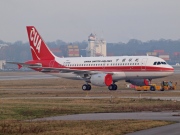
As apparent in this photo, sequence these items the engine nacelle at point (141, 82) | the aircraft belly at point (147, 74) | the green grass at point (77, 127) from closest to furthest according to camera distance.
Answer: the green grass at point (77, 127) < the aircraft belly at point (147, 74) < the engine nacelle at point (141, 82)

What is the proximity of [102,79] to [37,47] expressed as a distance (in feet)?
40.7

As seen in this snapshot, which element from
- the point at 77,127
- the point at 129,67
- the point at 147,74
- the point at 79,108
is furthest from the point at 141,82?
the point at 77,127

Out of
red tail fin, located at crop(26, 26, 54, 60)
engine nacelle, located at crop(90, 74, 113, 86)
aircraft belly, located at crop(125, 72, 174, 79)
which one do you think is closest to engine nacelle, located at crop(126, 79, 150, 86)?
aircraft belly, located at crop(125, 72, 174, 79)

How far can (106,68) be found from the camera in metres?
69.3

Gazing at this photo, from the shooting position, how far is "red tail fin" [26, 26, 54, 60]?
246ft

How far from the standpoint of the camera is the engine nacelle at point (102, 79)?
2643 inches

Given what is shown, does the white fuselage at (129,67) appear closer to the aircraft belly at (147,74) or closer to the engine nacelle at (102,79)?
the aircraft belly at (147,74)

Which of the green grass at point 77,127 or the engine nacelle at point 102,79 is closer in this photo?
the green grass at point 77,127

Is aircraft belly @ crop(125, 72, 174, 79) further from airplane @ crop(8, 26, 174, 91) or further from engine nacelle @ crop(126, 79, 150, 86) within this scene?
engine nacelle @ crop(126, 79, 150, 86)

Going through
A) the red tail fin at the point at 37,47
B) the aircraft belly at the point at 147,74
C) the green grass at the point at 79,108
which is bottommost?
the green grass at the point at 79,108

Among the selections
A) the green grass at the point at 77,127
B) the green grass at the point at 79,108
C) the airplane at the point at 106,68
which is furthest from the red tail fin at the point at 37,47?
the green grass at the point at 77,127

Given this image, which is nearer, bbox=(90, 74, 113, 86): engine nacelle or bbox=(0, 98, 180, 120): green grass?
bbox=(0, 98, 180, 120): green grass

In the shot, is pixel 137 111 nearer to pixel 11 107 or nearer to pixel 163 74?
pixel 11 107

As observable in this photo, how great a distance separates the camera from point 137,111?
39.8m
